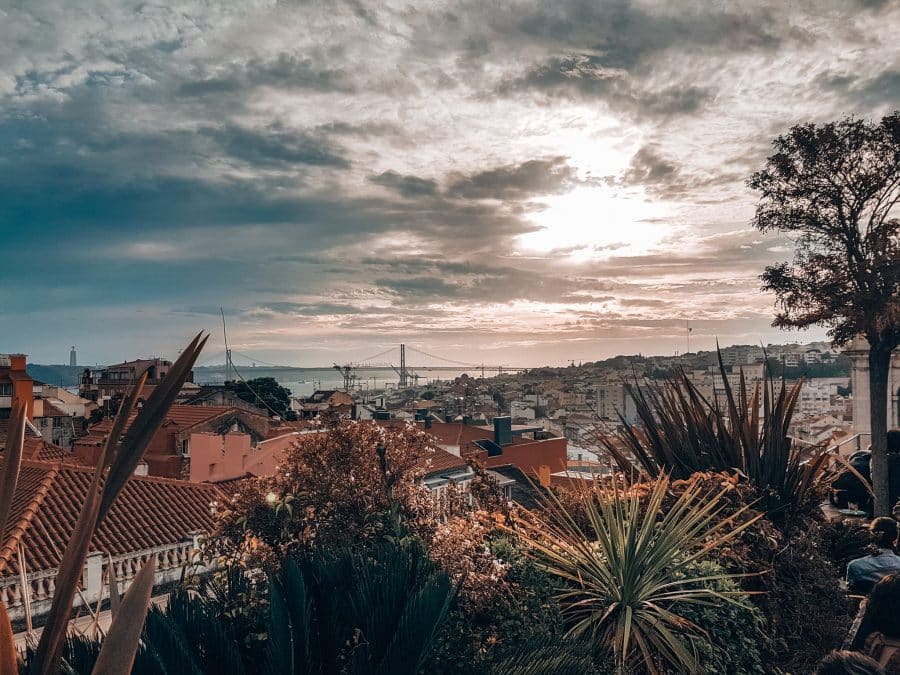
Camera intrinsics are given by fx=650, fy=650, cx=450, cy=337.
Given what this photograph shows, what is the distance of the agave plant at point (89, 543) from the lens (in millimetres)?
1058

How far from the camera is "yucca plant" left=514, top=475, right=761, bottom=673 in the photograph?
10.2 ft

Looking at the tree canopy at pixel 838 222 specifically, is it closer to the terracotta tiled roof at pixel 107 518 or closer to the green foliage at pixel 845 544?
the green foliage at pixel 845 544

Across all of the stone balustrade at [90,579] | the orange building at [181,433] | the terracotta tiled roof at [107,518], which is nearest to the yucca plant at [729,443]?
the stone balustrade at [90,579]

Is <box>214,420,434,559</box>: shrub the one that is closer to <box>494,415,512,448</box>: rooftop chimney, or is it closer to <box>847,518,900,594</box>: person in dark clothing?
<box>847,518,900,594</box>: person in dark clothing

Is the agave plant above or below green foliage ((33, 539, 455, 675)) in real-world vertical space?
above

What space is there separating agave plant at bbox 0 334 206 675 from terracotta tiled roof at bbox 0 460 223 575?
7.59m

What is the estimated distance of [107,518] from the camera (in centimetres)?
980

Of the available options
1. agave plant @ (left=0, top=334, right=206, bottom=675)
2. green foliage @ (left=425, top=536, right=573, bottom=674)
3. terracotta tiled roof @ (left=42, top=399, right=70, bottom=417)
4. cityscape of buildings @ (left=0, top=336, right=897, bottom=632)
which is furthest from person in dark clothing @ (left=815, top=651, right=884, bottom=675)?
terracotta tiled roof @ (left=42, top=399, right=70, bottom=417)

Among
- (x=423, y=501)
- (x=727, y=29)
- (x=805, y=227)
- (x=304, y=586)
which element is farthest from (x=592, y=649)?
(x=805, y=227)

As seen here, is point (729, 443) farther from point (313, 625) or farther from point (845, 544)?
point (313, 625)

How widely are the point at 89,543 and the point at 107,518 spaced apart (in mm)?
10119

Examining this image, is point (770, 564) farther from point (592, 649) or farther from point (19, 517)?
point (19, 517)

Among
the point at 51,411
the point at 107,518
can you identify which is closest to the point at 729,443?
the point at 107,518

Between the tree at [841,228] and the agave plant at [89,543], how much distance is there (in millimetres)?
9552
